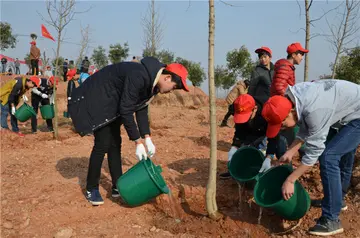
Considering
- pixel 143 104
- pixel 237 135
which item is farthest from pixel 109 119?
pixel 237 135

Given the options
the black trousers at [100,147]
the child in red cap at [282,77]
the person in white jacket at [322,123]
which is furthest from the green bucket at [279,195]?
the black trousers at [100,147]

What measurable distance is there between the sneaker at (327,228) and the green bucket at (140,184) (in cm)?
121

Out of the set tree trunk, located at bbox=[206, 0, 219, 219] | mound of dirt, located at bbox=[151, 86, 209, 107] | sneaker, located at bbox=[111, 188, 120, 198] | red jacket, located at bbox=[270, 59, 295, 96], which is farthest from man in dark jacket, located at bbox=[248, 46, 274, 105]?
mound of dirt, located at bbox=[151, 86, 209, 107]

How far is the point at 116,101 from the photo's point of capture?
285cm

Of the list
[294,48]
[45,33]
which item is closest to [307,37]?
[294,48]

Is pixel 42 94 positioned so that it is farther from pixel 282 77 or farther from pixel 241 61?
pixel 241 61

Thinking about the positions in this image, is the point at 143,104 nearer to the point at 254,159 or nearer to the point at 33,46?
the point at 254,159

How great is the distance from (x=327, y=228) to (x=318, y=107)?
0.96 meters

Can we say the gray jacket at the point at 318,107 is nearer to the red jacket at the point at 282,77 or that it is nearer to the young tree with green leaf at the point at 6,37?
the red jacket at the point at 282,77

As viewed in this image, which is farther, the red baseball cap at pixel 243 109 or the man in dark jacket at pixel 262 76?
the man in dark jacket at pixel 262 76

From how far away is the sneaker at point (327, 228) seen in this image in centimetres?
241

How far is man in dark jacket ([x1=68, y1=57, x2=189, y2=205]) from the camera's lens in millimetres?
2678

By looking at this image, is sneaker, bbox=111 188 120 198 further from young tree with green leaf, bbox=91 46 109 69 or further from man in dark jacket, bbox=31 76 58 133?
young tree with green leaf, bbox=91 46 109 69

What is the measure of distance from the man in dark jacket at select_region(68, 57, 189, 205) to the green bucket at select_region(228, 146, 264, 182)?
896 mm
